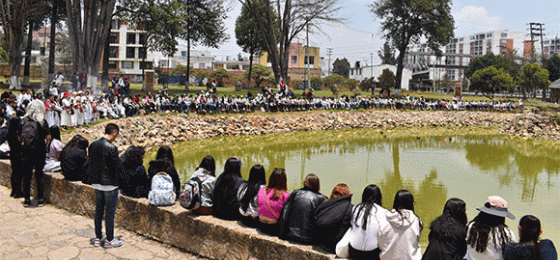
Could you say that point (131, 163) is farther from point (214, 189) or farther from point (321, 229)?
point (321, 229)

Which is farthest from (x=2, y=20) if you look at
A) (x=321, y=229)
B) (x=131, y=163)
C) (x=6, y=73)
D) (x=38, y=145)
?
(x=321, y=229)

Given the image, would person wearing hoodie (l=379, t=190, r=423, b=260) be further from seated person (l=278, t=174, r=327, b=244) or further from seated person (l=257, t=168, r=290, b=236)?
seated person (l=257, t=168, r=290, b=236)

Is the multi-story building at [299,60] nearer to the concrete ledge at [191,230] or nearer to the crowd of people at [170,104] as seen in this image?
the crowd of people at [170,104]

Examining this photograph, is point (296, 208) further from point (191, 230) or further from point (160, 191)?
point (160, 191)

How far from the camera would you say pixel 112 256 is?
4.67 meters

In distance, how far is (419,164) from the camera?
1438cm

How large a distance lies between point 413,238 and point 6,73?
152 feet

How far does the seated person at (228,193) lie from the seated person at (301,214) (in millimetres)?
761

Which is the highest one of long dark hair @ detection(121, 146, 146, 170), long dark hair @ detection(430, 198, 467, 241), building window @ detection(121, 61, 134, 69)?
building window @ detection(121, 61, 134, 69)

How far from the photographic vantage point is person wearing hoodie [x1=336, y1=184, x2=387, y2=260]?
3.76 m

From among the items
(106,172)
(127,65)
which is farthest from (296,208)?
(127,65)

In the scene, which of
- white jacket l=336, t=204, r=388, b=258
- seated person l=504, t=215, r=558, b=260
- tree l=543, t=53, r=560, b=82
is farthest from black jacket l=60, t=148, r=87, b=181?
tree l=543, t=53, r=560, b=82

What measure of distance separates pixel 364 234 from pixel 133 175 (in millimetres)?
2996

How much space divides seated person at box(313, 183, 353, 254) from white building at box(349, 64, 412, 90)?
195 ft
